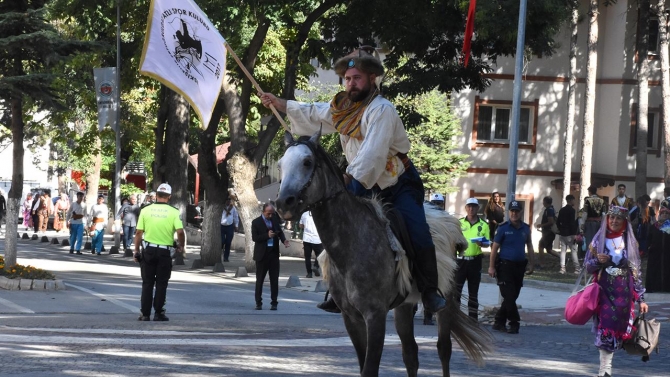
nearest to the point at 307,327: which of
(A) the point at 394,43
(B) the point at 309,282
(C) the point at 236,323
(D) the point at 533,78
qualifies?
(C) the point at 236,323

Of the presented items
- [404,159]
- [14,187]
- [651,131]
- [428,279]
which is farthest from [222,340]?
[651,131]

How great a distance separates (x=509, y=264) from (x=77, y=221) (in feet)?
65.4

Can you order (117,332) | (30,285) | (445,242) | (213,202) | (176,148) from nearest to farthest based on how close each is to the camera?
(445,242) → (117,332) → (30,285) → (213,202) → (176,148)

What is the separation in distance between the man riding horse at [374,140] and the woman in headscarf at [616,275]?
3713 mm

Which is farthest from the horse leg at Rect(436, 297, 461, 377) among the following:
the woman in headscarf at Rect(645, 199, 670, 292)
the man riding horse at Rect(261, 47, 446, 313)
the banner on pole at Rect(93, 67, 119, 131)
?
the banner on pole at Rect(93, 67, 119, 131)

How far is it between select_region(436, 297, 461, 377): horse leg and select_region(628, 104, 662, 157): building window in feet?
102


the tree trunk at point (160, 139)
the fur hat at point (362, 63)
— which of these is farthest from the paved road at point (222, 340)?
the tree trunk at point (160, 139)

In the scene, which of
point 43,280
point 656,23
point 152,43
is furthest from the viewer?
point 656,23

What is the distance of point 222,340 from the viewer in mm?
13117

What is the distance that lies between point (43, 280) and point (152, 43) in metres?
11.5

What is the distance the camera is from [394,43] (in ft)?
82.6

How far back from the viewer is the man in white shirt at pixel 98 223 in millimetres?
32469

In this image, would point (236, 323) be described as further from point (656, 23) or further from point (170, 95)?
point (656, 23)

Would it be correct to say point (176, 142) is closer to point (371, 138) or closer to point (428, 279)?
point (428, 279)
